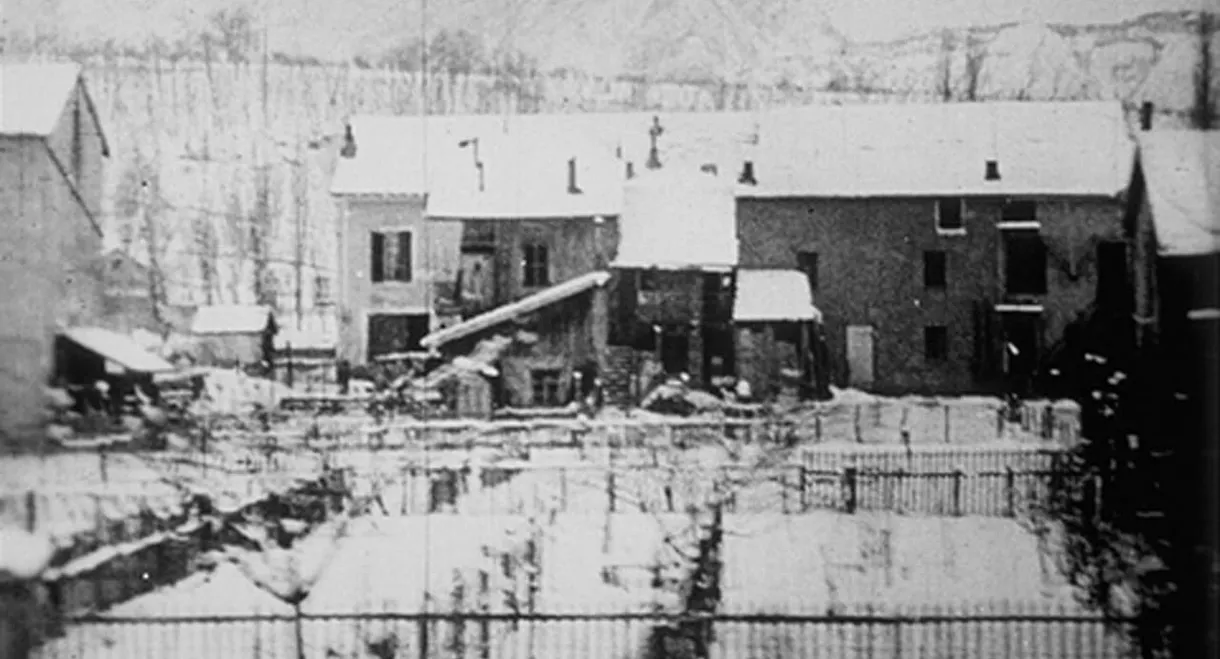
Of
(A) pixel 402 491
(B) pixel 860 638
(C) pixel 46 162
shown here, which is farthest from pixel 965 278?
(C) pixel 46 162

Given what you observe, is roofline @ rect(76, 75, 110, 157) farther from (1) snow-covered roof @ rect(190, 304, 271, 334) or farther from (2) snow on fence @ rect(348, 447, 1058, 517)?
(2) snow on fence @ rect(348, 447, 1058, 517)

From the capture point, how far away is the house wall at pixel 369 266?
512 cm

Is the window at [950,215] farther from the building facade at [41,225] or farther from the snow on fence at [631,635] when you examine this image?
the building facade at [41,225]

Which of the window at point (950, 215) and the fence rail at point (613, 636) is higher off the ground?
the window at point (950, 215)

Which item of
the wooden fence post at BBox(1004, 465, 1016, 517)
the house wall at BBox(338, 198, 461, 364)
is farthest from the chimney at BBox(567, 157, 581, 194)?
the wooden fence post at BBox(1004, 465, 1016, 517)

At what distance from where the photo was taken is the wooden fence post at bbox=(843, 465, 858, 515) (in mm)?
5066

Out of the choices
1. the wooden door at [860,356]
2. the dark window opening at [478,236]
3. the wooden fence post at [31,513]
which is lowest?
the wooden fence post at [31,513]

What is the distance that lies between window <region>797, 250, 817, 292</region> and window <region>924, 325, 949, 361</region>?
380 millimetres

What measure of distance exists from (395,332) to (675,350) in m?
0.89

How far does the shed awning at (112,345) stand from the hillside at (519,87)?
23 centimetres

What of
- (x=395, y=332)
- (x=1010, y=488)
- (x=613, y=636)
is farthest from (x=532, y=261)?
(x=1010, y=488)

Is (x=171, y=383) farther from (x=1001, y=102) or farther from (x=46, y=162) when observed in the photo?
(x=1001, y=102)

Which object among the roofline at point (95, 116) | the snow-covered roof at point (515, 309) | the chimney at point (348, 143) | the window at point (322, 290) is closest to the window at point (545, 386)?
the snow-covered roof at point (515, 309)

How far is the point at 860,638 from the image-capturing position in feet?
16.4
